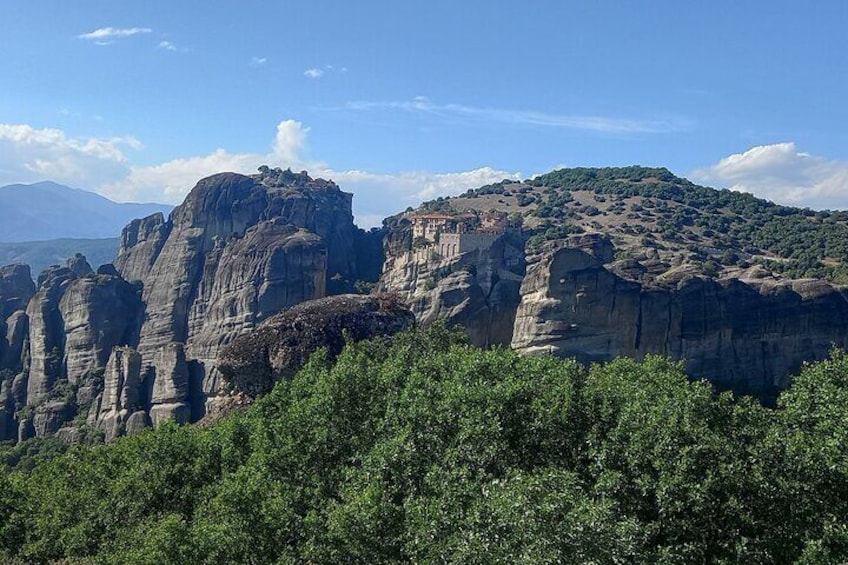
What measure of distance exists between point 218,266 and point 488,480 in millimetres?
80543

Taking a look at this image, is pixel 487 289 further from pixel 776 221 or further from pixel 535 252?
pixel 776 221

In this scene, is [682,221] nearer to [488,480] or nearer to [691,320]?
[691,320]

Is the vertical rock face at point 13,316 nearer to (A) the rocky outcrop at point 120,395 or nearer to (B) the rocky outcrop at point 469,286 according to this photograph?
(A) the rocky outcrop at point 120,395

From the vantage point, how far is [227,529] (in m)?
24.0

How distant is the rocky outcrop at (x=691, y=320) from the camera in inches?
2854

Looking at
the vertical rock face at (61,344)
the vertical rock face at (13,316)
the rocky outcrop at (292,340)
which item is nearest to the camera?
the rocky outcrop at (292,340)

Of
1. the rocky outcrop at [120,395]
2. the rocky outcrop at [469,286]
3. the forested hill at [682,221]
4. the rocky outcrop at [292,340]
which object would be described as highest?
the forested hill at [682,221]

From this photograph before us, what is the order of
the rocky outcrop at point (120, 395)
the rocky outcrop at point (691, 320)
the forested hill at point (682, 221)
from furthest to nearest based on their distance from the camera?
the forested hill at point (682, 221)
the rocky outcrop at point (120, 395)
the rocky outcrop at point (691, 320)

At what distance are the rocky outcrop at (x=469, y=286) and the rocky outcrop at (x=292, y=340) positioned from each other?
10635mm

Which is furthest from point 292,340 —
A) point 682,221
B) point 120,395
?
point 682,221

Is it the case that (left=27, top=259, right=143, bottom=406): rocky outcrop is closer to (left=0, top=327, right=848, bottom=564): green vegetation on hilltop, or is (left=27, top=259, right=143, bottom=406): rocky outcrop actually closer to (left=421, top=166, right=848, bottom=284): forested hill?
(left=421, top=166, right=848, bottom=284): forested hill

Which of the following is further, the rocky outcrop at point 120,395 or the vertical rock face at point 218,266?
the vertical rock face at point 218,266

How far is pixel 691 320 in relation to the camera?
74.4 m

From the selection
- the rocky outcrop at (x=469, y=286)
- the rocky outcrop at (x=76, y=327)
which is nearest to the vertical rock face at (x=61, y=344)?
the rocky outcrop at (x=76, y=327)
